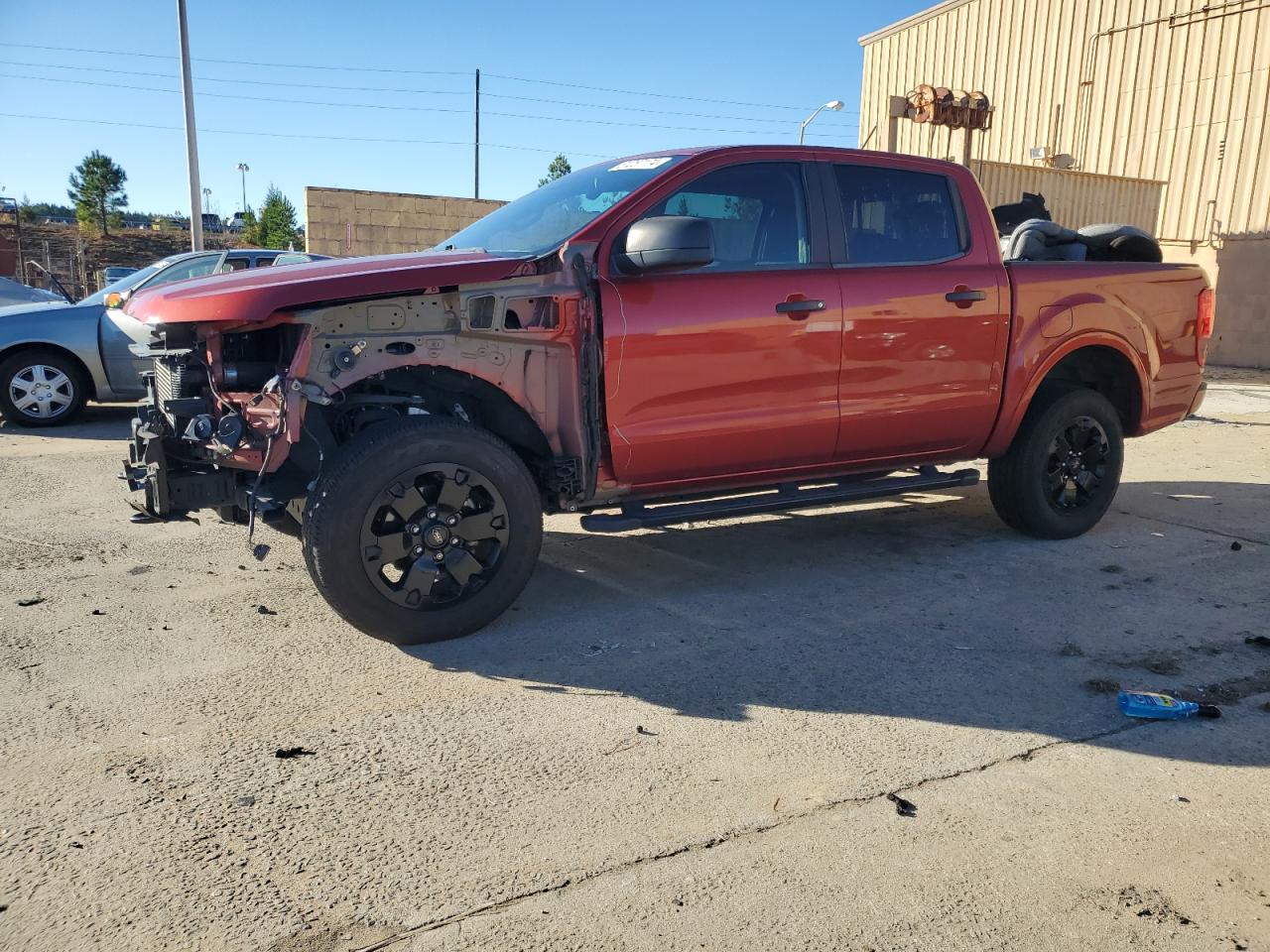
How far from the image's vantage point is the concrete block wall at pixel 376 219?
56.2 feet

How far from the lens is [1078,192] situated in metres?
16.0

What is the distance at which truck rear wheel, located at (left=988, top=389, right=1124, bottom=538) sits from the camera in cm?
529

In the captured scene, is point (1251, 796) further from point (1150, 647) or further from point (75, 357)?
point (75, 357)

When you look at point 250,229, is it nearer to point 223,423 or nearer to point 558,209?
point 558,209

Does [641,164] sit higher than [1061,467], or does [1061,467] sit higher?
[641,164]

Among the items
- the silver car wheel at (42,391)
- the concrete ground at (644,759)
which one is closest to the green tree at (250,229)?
the silver car wheel at (42,391)

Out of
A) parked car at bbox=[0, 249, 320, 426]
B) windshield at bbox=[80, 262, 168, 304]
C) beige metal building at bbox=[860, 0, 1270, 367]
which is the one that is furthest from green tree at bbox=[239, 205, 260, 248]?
parked car at bbox=[0, 249, 320, 426]

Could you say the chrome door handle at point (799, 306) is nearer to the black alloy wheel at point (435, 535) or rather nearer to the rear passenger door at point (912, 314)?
the rear passenger door at point (912, 314)

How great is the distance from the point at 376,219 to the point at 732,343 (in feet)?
49.5

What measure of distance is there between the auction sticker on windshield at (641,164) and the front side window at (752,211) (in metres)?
0.21

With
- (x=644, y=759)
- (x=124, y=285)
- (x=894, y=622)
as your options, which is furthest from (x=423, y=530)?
(x=124, y=285)

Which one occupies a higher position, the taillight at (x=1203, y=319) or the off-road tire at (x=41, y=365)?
the taillight at (x=1203, y=319)

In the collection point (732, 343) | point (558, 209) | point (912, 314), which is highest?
point (558, 209)

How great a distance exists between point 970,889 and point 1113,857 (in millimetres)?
450
